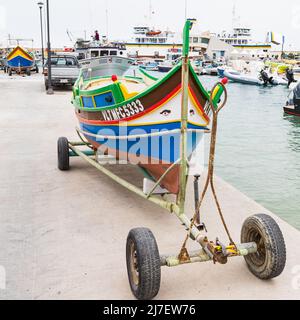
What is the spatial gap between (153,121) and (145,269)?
2.28 m

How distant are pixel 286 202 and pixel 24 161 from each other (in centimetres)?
563

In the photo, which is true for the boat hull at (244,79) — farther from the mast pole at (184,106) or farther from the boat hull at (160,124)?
the mast pole at (184,106)

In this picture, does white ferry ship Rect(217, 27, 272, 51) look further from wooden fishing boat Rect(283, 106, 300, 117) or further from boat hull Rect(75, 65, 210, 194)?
boat hull Rect(75, 65, 210, 194)

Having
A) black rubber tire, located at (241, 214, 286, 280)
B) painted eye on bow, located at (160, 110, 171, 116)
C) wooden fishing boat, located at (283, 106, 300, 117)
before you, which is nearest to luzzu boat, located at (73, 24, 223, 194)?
painted eye on bow, located at (160, 110, 171, 116)

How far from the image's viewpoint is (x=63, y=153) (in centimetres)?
801

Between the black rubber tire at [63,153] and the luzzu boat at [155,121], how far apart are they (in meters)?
1.23

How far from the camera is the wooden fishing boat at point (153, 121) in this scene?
5.22m

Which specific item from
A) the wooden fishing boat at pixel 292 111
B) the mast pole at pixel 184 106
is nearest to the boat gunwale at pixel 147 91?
the mast pole at pixel 184 106

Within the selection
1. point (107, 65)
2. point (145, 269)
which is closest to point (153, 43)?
point (107, 65)

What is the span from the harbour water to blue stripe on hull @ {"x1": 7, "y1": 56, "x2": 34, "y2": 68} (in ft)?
70.2

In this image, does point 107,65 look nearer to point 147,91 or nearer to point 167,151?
point 147,91

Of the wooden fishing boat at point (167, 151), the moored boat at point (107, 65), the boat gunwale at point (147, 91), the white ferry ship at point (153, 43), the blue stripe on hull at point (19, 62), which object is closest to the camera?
the wooden fishing boat at point (167, 151)

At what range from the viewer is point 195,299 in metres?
3.97
